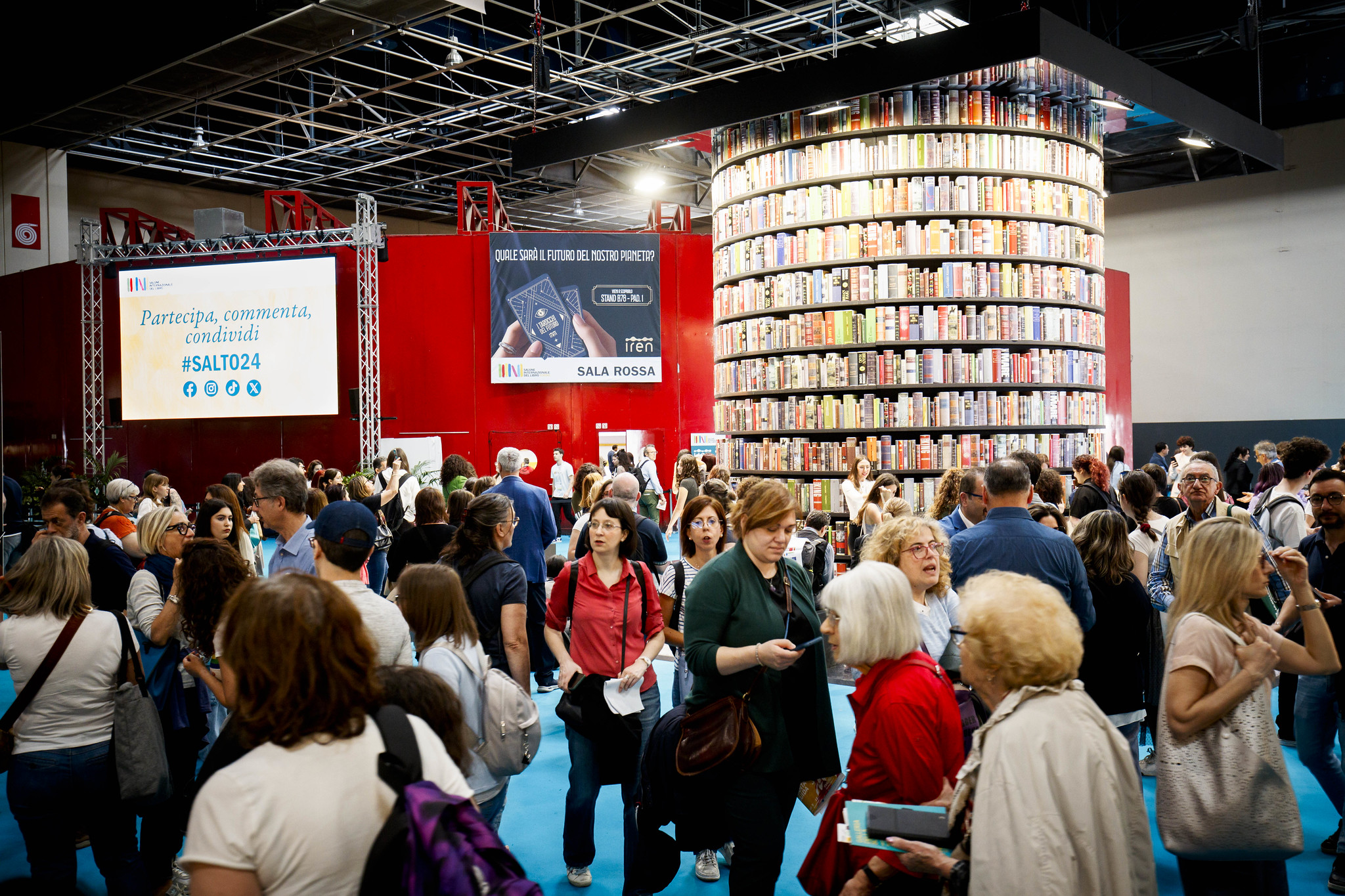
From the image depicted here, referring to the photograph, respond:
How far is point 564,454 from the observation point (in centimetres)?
1486

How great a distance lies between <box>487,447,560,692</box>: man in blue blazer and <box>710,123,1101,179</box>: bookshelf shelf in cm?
391

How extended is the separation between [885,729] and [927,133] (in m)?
6.60

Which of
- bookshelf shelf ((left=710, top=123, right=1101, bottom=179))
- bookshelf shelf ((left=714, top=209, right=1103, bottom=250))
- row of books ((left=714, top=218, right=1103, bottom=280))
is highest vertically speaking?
bookshelf shelf ((left=710, top=123, right=1101, bottom=179))

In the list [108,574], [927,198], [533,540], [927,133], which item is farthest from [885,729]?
[927,133]

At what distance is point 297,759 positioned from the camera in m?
1.42

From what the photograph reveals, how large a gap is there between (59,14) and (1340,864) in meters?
13.9

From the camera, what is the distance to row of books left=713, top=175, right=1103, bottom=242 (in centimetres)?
753

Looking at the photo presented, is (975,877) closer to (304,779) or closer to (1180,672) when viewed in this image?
(1180,672)

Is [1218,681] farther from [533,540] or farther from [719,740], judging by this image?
[533,540]

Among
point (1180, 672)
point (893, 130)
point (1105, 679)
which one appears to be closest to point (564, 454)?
point (893, 130)

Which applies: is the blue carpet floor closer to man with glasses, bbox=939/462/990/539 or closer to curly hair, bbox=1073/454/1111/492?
man with glasses, bbox=939/462/990/539

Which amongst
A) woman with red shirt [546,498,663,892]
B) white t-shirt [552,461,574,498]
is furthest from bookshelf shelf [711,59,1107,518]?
woman with red shirt [546,498,663,892]

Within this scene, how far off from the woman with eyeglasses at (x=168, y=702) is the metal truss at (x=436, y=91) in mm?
7404

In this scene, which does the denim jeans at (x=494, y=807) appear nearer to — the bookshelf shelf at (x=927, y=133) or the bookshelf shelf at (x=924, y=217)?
the bookshelf shelf at (x=924, y=217)
